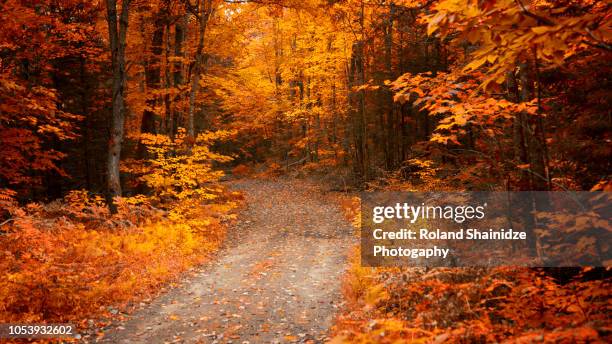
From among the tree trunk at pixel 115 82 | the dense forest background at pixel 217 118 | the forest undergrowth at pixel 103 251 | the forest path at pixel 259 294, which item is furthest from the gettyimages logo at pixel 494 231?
the tree trunk at pixel 115 82

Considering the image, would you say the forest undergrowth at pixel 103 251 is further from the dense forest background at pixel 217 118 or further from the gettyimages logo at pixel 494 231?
the gettyimages logo at pixel 494 231

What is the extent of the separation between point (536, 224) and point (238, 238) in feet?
34.8

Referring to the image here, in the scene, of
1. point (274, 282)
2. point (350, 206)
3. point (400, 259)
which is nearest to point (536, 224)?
point (400, 259)

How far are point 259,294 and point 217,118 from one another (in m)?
26.2

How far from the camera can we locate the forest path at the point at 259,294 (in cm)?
690

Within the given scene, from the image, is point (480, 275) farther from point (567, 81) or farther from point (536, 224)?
point (567, 81)

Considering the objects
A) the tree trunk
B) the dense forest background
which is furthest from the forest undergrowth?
the tree trunk

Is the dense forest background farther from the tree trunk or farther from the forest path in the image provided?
the forest path

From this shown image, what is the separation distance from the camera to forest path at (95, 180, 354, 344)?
6902mm

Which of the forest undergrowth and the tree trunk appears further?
the tree trunk

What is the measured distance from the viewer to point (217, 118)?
3319 cm

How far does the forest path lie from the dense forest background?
83 cm

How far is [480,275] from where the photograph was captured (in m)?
6.54

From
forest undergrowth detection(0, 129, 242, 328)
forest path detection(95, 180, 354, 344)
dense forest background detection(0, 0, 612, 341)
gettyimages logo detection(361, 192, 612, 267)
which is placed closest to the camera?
dense forest background detection(0, 0, 612, 341)
